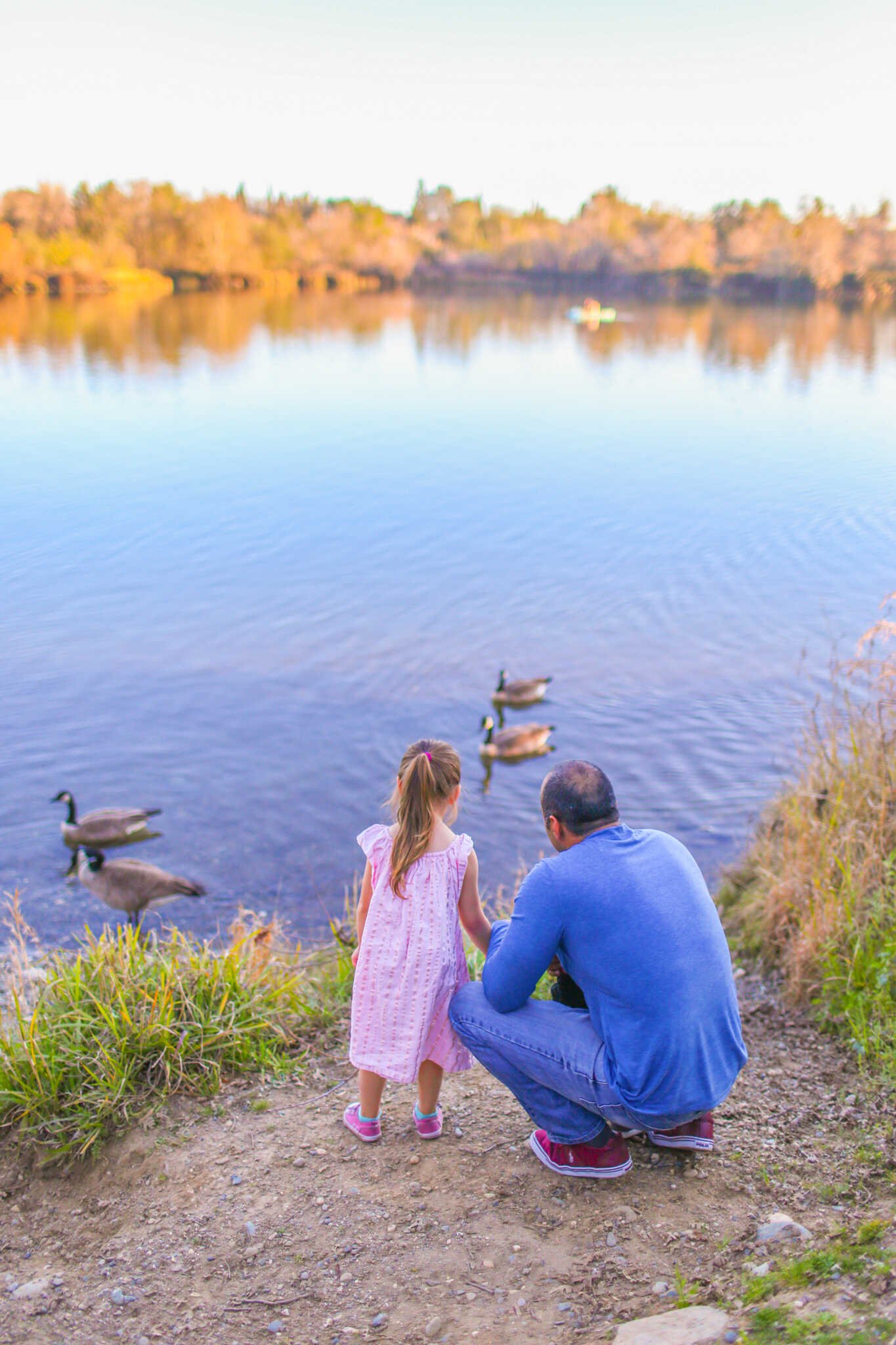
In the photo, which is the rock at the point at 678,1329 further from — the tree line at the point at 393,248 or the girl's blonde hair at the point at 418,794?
the tree line at the point at 393,248

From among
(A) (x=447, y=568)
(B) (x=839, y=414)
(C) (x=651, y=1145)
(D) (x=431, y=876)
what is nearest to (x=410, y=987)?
(D) (x=431, y=876)

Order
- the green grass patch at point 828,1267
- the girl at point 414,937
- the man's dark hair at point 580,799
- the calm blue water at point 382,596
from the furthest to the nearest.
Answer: the calm blue water at point 382,596 → the girl at point 414,937 → the man's dark hair at point 580,799 → the green grass patch at point 828,1267

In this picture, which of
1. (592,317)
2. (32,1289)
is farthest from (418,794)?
(592,317)

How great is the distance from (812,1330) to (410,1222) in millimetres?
1352

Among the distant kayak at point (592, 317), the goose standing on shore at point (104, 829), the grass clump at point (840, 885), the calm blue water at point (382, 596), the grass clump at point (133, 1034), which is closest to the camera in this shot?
the grass clump at point (133, 1034)

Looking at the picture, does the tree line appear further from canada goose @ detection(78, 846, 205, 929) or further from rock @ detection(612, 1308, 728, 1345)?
rock @ detection(612, 1308, 728, 1345)

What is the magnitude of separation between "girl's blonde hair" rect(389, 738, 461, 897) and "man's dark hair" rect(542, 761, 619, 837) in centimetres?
37

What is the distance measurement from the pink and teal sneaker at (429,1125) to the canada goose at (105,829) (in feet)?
17.4

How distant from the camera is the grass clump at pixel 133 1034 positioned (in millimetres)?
3883

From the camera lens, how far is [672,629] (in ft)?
44.1

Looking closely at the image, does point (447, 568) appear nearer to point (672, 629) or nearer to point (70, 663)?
point (672, 629)

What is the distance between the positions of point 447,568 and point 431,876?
12.4 m

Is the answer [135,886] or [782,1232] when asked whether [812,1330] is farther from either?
[135,886]

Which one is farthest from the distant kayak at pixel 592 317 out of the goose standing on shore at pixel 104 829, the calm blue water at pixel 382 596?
the goose standing on shore at pixel 104 829
